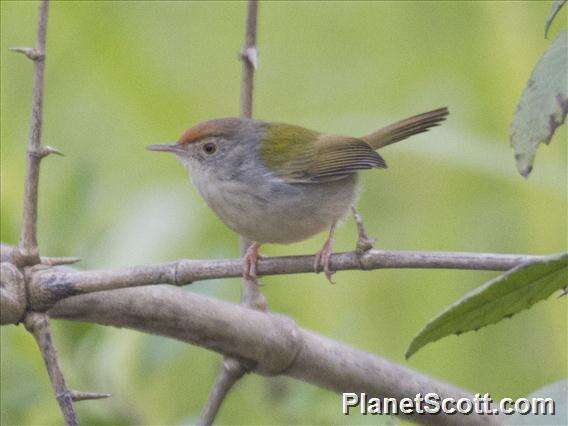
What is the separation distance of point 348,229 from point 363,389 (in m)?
2.42

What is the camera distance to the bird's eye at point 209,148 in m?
3.77

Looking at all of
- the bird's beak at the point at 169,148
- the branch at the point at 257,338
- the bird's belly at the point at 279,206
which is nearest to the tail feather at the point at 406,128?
the bird's belly at the point at 279,206

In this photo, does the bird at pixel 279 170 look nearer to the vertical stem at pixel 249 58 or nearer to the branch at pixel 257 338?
the vertical stem at pixel 249 58

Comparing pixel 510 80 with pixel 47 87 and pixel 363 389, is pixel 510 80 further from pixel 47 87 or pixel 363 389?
pixel 47 87

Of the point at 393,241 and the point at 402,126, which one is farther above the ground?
the point at 402,126

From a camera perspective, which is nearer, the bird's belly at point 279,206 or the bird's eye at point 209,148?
the bird's belly at point 279,206

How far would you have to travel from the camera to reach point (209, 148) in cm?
380

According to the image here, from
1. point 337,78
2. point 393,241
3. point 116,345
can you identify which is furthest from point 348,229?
point 116,345

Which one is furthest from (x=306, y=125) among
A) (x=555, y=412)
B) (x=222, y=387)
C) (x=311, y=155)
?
(x=555, y=412)


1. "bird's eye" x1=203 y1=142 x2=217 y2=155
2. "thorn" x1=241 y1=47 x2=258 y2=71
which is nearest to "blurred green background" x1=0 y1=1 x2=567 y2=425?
"bird's eye" x1=203 y1=142 x2=217 y2=155

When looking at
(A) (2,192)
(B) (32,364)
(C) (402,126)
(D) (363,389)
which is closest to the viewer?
(D) (363,389)

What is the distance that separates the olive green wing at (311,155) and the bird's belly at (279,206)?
0.18 feet

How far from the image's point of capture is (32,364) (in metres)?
2.70

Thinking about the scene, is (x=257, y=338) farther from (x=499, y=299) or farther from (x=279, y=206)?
(x=279, y=206)
